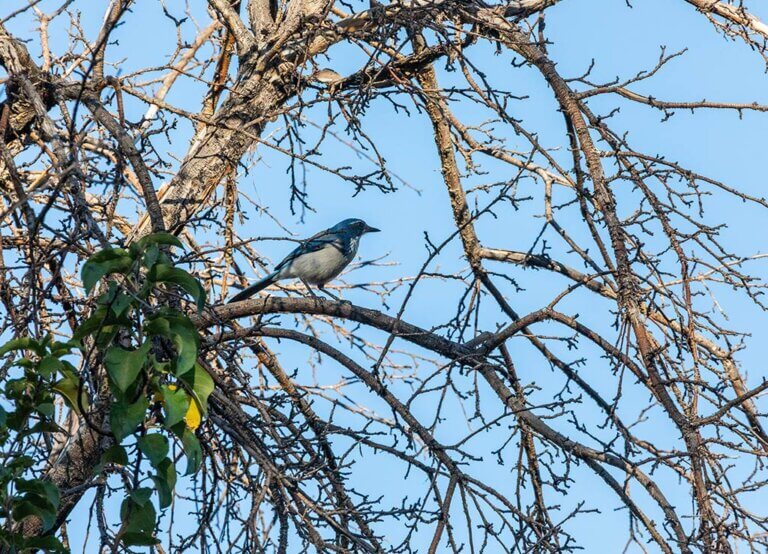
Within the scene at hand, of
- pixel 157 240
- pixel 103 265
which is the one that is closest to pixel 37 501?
pixel 103 265

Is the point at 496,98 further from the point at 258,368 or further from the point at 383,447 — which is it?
the point at 258,368

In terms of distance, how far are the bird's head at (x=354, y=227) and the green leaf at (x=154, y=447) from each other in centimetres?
485

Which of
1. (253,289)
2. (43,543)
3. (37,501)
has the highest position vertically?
(253,289)

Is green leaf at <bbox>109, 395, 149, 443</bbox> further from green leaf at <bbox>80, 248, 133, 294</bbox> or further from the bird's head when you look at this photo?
the bird's head

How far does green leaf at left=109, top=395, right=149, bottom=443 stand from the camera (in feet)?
9.62

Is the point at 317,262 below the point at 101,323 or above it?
above

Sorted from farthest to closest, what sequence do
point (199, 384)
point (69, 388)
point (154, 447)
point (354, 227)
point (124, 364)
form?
point (354, 227) < point (69, 388) < point (199, 384) < point (154, 447) < point (124, 364)

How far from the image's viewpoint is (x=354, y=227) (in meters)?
8.09

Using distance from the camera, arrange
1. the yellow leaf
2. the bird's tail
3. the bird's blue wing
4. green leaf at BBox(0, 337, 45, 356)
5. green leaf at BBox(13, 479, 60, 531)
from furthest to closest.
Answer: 1. the bird's blue wing
2. the bird's tail
3. the yellow leaf
4. green leaf at BBox(0, 337, 45, 356)
5. green leaf at BBox(13, 479, 60, 531)

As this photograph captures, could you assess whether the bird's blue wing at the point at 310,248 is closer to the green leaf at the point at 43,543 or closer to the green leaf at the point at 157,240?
the green leaf at the point at 157,240

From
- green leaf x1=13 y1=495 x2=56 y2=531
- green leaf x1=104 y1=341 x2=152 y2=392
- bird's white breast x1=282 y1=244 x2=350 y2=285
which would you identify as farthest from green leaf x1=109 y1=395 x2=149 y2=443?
bird's white breast x1=282 y1=244 x2=350 y2=285

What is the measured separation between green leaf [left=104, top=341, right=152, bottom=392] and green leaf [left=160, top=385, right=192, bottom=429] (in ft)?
0.38

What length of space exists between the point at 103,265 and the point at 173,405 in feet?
1.48

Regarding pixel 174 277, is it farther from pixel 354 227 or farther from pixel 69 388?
pixel 354 227
